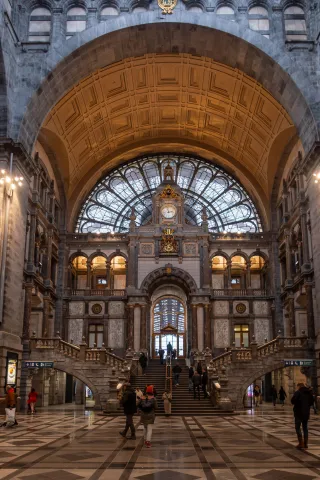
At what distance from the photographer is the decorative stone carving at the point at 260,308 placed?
37719 mm

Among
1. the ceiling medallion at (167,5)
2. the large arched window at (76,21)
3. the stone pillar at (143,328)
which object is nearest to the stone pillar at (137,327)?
the stone pillar at (143,328)

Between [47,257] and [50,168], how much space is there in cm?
619

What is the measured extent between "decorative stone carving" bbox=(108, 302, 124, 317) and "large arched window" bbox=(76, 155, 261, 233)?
19.5 feet

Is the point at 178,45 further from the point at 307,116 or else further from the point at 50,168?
the point at 50,168

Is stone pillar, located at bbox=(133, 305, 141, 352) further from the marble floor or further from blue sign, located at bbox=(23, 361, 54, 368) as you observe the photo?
the marble floor

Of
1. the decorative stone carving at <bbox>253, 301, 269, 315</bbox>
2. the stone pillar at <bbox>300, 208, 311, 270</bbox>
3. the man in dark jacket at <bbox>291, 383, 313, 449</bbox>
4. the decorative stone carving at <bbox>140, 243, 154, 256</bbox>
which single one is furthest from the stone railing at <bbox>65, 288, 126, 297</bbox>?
the man in dark jacket at <bbox>291, 383, 313, 449</bbox>

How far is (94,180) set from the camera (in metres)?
41.1

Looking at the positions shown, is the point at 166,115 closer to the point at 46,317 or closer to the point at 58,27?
the point at 58,27

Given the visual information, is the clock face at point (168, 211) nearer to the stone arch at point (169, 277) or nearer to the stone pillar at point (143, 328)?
the stone arch at point (169, 277)

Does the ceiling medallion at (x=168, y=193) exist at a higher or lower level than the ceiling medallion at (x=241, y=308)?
higher

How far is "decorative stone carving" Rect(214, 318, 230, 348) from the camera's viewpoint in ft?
122

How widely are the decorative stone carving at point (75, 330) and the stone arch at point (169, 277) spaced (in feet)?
16.8

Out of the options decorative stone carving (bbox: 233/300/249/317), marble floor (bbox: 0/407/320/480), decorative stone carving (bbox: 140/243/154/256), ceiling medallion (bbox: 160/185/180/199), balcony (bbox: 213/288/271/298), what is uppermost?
ceiling medallion (bbox: 160/185/180/199)

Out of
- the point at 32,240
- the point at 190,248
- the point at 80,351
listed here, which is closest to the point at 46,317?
the point at 32,240
